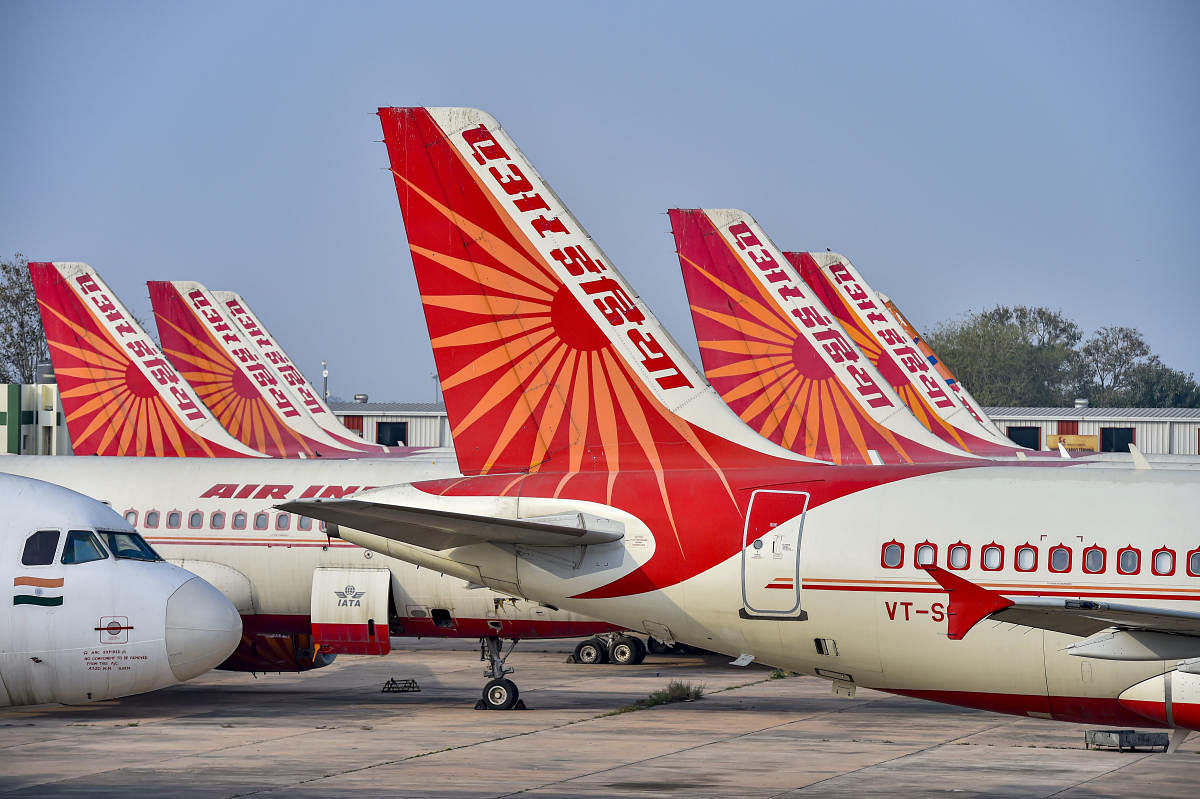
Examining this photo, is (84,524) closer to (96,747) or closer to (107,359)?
(96,747)

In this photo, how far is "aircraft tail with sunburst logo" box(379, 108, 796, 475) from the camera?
825 inches

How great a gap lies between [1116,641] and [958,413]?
21.1 metres

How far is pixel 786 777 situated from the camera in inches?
829

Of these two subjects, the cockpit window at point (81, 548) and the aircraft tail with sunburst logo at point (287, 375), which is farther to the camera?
the aircraft tail with sunburst logo at point (287, 375)

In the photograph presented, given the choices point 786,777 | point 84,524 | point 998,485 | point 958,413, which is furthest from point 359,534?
point 958,413

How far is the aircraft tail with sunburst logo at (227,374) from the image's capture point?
45188 mm

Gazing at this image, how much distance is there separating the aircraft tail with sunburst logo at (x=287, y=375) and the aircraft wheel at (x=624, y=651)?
36.7ft

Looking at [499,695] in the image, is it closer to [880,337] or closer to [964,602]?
[964,602]

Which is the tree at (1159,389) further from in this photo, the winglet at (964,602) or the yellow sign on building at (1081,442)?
the winglet at (964,602)

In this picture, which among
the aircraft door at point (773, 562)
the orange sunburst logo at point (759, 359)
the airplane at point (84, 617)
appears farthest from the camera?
the orange sunburst logo at point (759, 359)

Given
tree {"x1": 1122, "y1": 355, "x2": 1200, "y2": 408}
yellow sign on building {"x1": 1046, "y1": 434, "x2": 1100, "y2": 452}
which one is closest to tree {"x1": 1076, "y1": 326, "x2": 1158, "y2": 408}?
tree {"x1": 1122, "y1": 355, "x2": 1200, "y2": 408}

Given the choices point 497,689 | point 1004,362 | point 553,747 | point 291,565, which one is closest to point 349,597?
point 291,565

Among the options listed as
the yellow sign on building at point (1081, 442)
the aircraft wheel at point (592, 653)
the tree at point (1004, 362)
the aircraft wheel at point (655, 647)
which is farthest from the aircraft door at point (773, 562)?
the tree at point (1004, 362)

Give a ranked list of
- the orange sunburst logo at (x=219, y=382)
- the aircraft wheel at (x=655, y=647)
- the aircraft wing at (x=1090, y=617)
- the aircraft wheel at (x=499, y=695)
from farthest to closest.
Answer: the orange sunburst logo at (x=219, y=382) < the aircraft wheel at (x=655, y=647) < the aircraft wheel at (x=499, y=695) < the aircraft wing at (x=1090, y=617)
